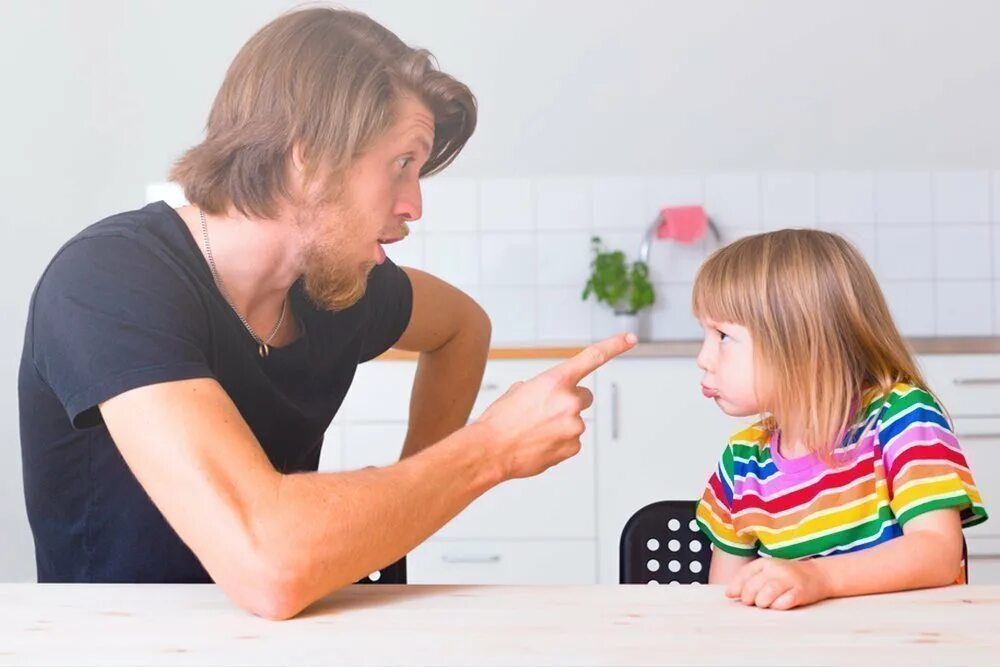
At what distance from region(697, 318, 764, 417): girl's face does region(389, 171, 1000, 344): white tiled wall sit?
227cm

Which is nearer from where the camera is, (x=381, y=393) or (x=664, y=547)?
(x=664, y=547)

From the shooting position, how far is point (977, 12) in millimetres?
3719

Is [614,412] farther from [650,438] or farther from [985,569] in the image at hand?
[985,569]

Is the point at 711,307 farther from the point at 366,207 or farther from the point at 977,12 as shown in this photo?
the point at 977,12

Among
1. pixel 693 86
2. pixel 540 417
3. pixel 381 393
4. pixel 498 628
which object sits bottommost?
pixel 381 393

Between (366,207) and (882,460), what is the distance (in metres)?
0.67

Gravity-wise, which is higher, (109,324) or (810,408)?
(109,324)

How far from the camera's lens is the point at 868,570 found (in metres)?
1.01

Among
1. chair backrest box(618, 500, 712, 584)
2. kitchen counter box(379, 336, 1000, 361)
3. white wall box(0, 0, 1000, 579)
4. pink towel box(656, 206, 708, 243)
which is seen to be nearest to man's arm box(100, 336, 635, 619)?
chair backrest box(618, 500, 712, 584)

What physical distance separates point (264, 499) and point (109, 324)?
9.8 inches

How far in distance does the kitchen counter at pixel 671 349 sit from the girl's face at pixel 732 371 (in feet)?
5.36

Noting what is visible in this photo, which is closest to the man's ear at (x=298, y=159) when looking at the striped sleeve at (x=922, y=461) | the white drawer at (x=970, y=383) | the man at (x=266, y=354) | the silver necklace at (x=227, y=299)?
the man at (x=266, y=354)

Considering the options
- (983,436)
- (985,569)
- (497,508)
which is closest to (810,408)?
(497,508)

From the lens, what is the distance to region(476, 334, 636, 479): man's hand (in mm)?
1114
